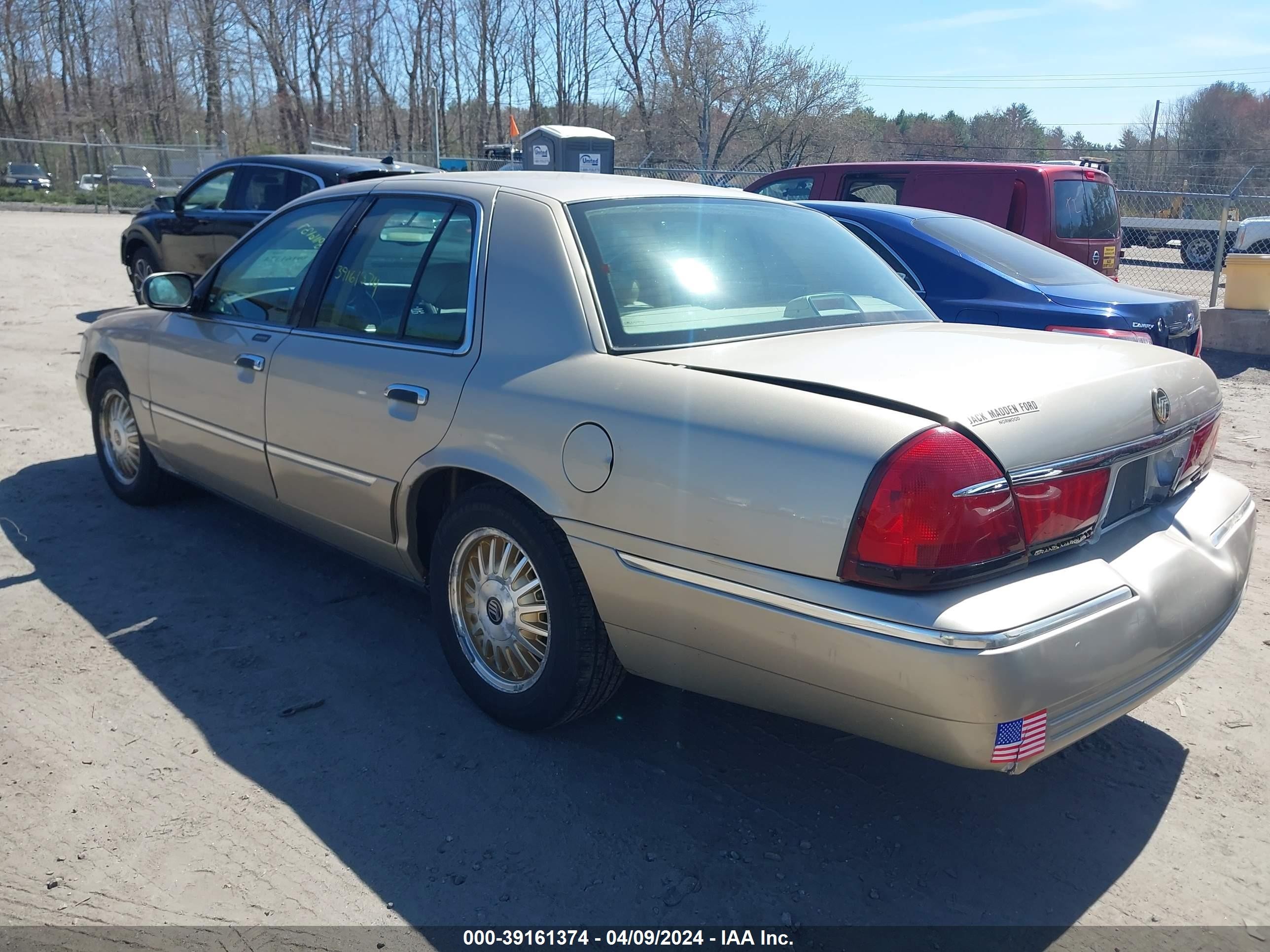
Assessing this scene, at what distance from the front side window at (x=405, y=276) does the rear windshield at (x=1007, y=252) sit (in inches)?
138

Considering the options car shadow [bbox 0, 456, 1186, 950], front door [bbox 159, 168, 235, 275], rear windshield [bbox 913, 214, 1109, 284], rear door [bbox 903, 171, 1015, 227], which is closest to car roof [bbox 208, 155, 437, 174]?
front door [bbox 159, 168, 235, 275]

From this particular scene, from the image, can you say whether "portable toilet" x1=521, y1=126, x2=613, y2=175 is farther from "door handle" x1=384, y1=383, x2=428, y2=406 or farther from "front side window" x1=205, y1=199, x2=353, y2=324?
"door handle" x1=384, y1=383, x2=428, y2=406

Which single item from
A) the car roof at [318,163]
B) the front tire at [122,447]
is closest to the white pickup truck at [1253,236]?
the car roof at [318,163]

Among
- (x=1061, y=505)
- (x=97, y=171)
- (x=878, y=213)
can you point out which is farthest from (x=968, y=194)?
(x=97, y=171)

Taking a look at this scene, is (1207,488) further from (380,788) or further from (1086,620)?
(380,788)

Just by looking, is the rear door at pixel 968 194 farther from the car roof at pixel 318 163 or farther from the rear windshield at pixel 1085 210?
the car roof at pixel 318 163

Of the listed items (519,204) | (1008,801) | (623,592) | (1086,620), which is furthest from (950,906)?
(519,204)

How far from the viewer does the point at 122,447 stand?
530cm

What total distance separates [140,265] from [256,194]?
2304 millimetres

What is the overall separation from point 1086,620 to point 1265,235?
21138 millimetres

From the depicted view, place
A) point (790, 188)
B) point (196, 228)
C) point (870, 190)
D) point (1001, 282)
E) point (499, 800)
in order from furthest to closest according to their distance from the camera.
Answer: point (196, 228), point (790, 188), point (870, 190), point (1001, 282), point (499, 800)

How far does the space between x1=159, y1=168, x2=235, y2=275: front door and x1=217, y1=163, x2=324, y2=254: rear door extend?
0.12m

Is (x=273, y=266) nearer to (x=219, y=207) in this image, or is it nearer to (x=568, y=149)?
(x=219, y=207)

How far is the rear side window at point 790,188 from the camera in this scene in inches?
359
